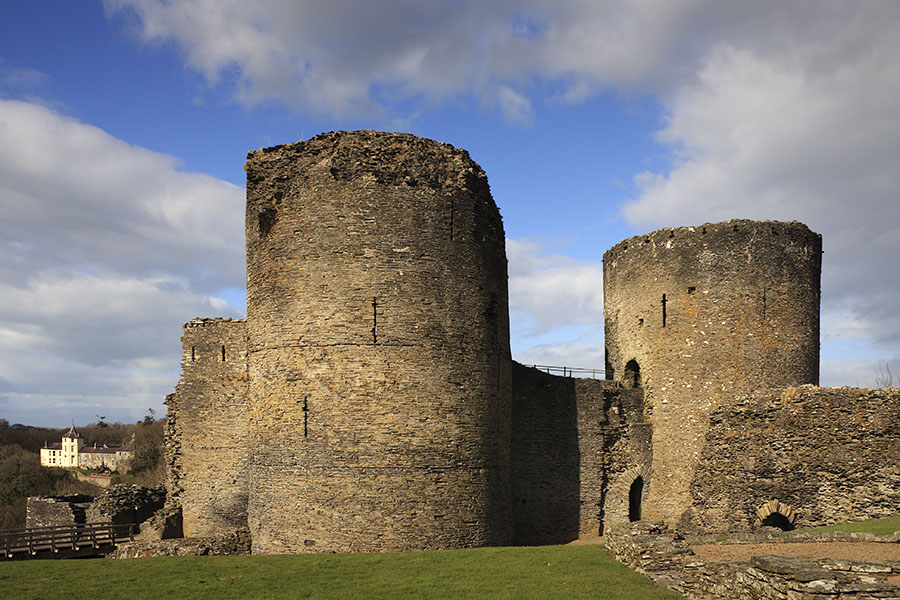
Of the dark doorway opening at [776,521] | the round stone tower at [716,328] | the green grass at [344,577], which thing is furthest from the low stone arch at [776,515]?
the green grass at [344,577]

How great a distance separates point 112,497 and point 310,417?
10690mm

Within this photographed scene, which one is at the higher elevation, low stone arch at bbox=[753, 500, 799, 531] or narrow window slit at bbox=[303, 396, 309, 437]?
narrow window slit at bbox=[303, 396, 309, 437]

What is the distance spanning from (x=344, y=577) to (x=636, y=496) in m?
12.3

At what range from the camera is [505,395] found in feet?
62.6

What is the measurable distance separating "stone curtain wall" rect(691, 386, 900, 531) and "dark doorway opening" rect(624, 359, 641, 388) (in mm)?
3281

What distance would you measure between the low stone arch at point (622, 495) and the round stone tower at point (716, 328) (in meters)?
0.28

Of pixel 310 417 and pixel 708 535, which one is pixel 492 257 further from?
pixel 708 535

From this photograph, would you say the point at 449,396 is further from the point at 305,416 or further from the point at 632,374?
the point at 632,374

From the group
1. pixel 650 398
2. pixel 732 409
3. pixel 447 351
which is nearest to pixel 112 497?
pixel 447 351

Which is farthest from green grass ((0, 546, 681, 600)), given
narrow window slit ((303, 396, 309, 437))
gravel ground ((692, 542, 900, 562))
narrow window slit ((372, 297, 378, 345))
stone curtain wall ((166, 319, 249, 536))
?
stone curtain wall ((166, 319, 249, 536))

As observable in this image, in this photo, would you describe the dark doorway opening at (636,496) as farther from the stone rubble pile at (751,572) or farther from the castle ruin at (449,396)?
the stone rubble pile at (751,572)

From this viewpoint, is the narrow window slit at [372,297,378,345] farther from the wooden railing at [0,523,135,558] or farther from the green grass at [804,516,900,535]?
the green grass at [804,516,900,535]

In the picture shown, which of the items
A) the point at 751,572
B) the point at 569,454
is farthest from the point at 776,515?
the point at 751,572

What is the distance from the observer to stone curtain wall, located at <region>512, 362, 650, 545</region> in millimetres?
21562
